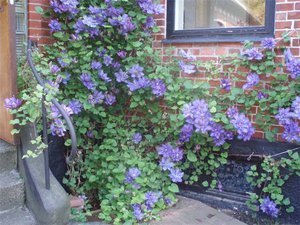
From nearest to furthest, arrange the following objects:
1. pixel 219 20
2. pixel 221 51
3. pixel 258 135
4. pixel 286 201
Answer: pixel 286 201
pixel 258 135
pixel 221 51
pixel 219 20

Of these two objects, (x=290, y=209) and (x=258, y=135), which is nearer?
(x=290, y=209)

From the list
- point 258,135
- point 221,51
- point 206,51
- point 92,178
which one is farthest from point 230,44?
point 92,178

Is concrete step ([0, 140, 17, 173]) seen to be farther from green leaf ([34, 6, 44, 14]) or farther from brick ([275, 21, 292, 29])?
brick ([275, 21, 292, 29])

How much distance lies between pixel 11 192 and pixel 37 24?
1.72 meters

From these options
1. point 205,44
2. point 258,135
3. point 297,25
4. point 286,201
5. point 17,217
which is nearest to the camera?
point 17,217

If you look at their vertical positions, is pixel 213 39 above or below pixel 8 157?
above

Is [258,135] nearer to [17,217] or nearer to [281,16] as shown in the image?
[281,16]

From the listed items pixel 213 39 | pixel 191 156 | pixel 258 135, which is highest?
pixel 213 39

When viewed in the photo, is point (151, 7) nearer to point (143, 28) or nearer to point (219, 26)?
point (143, 28)

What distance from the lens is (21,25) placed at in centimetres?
391

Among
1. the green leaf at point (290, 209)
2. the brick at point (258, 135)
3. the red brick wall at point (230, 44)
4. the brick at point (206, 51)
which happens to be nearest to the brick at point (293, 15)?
the red brick wall at point (230, 44)

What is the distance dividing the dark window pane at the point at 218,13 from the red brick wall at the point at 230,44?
0.20 meters

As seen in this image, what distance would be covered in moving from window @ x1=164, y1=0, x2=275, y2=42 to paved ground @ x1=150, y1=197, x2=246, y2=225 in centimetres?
156

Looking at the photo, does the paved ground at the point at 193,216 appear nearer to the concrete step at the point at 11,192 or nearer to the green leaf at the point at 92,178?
the green leaf at the point at 92,178
